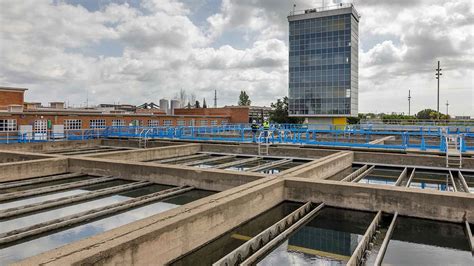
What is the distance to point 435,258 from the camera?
7.83m

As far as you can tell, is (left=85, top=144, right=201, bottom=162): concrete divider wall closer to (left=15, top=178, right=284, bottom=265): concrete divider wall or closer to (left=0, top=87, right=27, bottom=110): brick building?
(left=15, top=178, right=284, bottom=265): concrete divider wall

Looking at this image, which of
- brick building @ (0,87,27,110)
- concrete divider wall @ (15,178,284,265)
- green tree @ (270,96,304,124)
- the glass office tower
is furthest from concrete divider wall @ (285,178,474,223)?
green tree @ (270,96,304,124)

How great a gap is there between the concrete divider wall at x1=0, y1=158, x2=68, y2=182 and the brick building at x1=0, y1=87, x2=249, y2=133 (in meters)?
19.6

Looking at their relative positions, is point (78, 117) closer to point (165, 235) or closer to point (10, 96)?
point (10, 96)

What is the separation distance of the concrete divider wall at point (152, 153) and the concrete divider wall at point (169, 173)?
2.37 metres

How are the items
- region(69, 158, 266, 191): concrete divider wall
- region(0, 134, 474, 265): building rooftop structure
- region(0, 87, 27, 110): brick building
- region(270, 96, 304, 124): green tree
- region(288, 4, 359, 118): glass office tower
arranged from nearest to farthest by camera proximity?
1. region(0, 134, 474, 265): building rooftop structure
2. region(69, 158, 266, 191): concrete divider wall
3. region(0, 87, 27, 110): brick building
4. region(288, 4, 359, 118): glass office tower
5. region(270, 96, 304, 124): green tree

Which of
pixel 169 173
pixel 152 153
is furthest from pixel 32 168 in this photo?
pixel 152 153

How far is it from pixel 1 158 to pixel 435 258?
2071cm

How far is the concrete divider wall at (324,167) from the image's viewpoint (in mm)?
13538

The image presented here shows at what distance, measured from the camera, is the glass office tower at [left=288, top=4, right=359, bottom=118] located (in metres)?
60.2

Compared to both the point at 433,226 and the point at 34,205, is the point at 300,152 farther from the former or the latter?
the point at 34,205

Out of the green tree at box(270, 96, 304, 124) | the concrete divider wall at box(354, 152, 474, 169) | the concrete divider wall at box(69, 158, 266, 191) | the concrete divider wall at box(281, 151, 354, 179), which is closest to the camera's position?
the concrete divider wall at box(69, 158, 266, 191)

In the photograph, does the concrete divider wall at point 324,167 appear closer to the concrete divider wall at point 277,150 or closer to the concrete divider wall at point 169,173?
the concrete divider wall at point 169,173

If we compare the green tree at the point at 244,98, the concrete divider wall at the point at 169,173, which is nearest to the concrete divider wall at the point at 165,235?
the concrete divider wall at the point at 169,173
